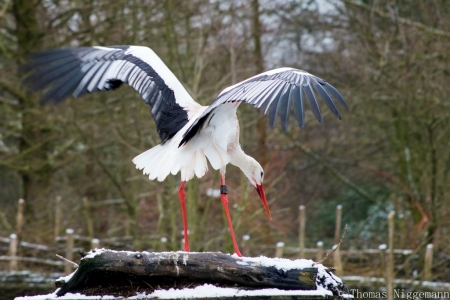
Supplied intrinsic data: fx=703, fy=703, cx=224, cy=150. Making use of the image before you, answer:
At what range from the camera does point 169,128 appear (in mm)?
5980

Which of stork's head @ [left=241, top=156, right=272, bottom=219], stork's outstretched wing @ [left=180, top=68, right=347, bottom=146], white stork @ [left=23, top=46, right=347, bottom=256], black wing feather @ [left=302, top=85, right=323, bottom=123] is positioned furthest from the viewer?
stork's head @ [left=241, top=156, right=272, bottom=219]

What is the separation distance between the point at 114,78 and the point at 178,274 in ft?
7.75

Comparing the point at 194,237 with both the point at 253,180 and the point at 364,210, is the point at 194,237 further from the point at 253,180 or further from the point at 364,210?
the point at 364,210

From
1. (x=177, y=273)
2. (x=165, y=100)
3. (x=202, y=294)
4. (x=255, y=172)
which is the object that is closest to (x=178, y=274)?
(x=177, y=273)

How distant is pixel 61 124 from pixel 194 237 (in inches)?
179

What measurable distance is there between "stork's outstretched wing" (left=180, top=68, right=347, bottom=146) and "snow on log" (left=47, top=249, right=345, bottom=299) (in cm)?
96

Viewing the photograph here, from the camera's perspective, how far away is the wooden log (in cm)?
448

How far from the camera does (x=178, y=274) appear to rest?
14.9 feet

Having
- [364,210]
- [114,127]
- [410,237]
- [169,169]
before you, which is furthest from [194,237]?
[364,210]

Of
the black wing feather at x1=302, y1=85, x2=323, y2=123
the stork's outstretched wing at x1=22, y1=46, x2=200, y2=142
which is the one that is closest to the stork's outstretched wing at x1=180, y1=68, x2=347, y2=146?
the black wing feather at x1=302, y1=85, x2=323, y2=123

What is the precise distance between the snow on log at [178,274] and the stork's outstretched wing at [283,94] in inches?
37.6

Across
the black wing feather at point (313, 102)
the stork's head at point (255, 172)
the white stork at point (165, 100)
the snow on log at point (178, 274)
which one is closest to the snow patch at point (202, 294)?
the snow on log at point (178, 274)

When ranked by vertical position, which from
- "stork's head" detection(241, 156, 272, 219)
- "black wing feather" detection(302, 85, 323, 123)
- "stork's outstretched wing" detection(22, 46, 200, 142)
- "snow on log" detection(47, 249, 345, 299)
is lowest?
"snow on log" detection(47, 249, 345, 299)

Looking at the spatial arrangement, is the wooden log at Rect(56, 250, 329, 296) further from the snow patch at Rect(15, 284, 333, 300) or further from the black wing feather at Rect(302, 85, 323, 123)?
the black wing feather at Rect(302, 85, 323, 123)
